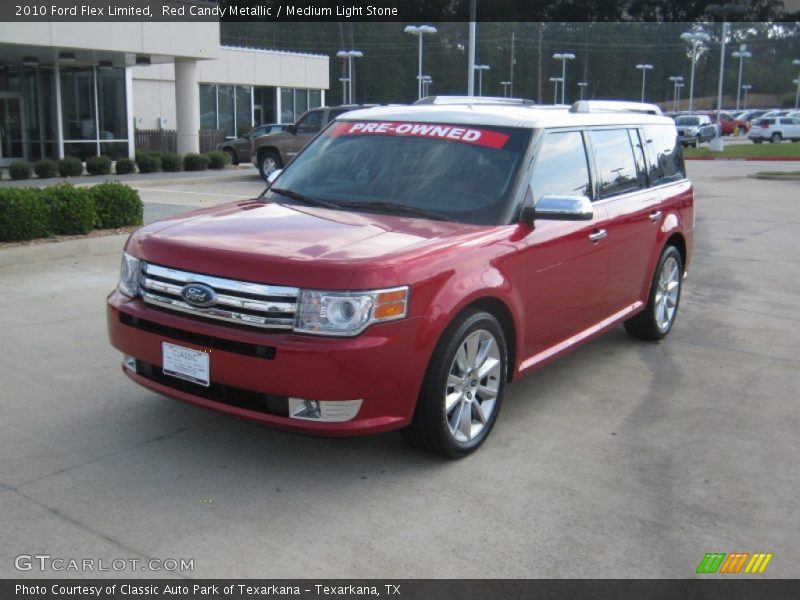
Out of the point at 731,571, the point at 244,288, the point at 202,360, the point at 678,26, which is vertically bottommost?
the point at 731,571

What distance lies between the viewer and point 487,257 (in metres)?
4.66

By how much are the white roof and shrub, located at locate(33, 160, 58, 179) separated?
59.1 feet

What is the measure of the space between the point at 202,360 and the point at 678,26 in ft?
327

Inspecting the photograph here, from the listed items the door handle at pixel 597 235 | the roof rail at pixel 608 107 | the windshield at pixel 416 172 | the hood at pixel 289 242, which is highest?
the roof rail at pixel 608 107

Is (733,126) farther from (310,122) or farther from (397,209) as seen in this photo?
(397,209)

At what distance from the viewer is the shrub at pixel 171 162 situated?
2498 cm

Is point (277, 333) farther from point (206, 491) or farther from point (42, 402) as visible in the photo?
point (42, 402)

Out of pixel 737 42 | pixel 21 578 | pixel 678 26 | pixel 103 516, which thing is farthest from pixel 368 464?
pixel 737 42

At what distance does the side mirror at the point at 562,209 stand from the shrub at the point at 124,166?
826 inches

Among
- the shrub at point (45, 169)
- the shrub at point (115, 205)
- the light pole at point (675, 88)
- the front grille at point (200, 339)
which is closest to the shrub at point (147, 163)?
the shrub at point (45, 169)

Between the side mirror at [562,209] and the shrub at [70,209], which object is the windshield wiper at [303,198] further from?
the shrub at [70,209]

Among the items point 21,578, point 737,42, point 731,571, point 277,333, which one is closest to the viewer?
point 21,578

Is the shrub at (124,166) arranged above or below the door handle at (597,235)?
below

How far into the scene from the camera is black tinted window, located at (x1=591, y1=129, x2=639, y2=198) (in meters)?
6.04
